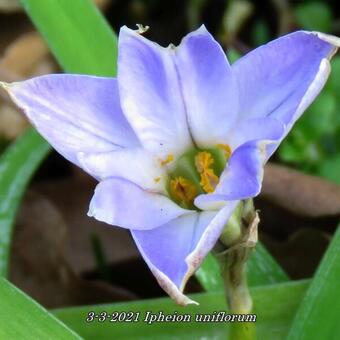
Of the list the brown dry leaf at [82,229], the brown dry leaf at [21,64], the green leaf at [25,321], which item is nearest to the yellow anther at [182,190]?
the green leaf at [25,321]

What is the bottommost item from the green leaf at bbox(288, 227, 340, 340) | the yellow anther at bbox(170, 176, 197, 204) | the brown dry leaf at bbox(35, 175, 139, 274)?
the brown dry leaf at bbox(35, 175, 139, 274)

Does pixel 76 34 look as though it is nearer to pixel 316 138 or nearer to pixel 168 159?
pixel 168 159

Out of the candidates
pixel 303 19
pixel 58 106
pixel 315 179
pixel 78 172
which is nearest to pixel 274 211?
pixel 315 179

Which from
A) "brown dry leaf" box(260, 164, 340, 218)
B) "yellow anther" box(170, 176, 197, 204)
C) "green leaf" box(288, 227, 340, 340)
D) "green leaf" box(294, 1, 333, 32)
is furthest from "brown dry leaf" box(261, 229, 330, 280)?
"green leaf" box(294, 1, 333, 32)

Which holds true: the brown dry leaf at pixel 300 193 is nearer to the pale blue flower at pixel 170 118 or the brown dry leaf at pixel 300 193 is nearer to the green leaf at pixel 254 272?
the green leaf at pixel 254 272

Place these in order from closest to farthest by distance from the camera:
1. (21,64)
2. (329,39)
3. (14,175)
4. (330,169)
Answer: (329,39)
(14,175)
(330,169)
(21,64)

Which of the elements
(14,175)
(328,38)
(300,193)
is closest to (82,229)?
(14,175)

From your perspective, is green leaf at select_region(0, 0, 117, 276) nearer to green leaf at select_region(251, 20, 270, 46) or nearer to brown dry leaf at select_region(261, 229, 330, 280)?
brown dry leaf at select_region(261, 229, 330, 280)
